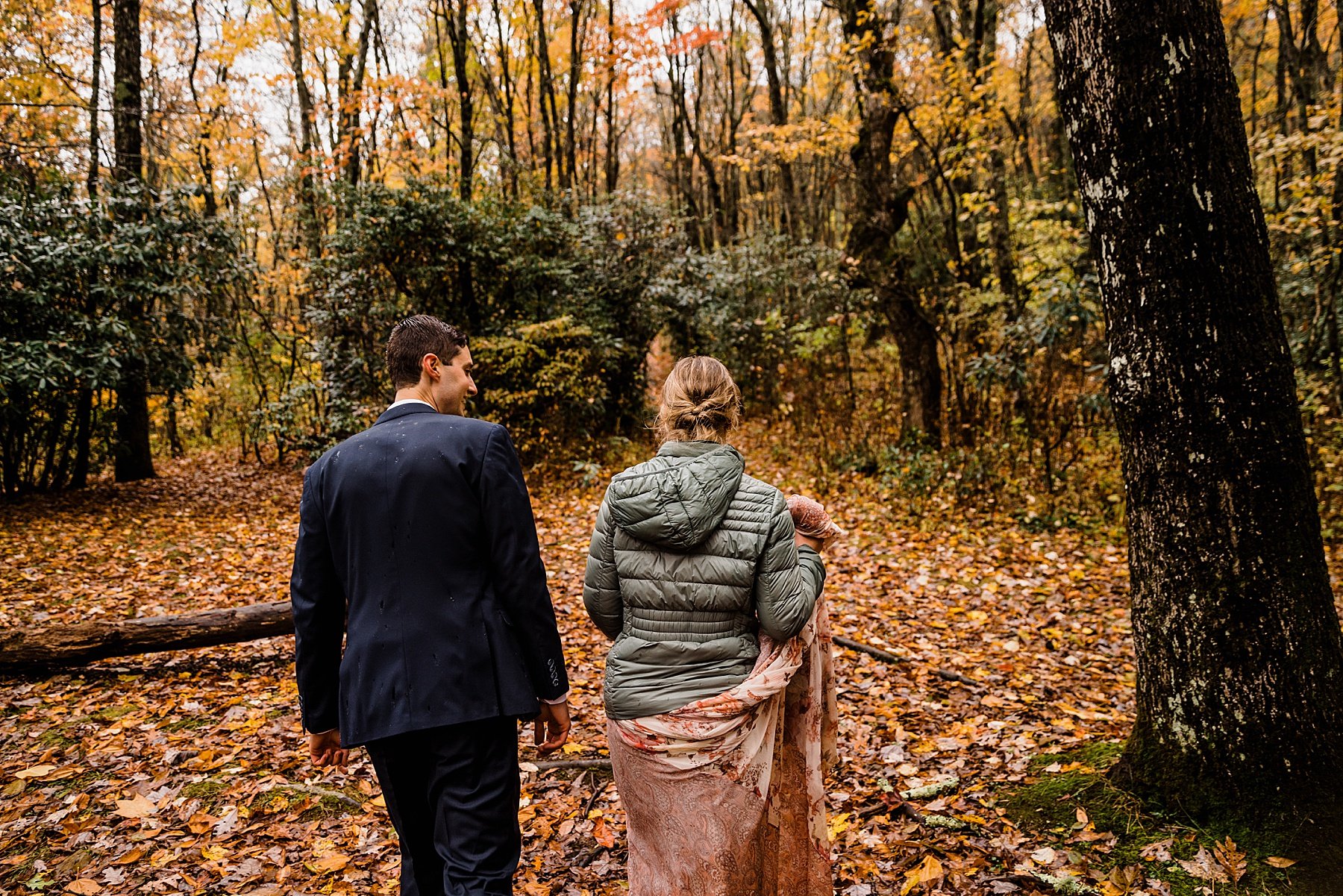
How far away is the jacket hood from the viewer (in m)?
2.35

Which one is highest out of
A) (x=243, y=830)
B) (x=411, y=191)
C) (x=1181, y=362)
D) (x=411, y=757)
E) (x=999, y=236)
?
(x=411, y=191)

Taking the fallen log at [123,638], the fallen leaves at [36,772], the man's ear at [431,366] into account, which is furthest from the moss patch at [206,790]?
the man's ear at [431,366]

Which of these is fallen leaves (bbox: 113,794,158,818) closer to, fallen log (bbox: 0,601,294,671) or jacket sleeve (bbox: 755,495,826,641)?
fallen log (bbox: 0,601,294,671)

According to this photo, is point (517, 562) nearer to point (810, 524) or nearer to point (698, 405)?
point (698, 405)

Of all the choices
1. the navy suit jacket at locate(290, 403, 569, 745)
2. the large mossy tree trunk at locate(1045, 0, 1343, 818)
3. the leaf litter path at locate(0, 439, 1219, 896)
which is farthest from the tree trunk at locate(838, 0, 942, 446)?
the navy suit jacket at locate(290, 403, 569, 745)

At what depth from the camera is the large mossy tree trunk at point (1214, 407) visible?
280 centimetres

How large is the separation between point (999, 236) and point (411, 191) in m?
9.51

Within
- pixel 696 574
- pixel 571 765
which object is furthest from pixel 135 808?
pixel 696 574

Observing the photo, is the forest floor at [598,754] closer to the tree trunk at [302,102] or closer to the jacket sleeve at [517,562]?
the jacket sleeve at [517,562]

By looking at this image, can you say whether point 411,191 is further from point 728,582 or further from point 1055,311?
point 728,582

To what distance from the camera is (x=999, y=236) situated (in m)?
12.3

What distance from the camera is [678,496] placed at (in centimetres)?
235

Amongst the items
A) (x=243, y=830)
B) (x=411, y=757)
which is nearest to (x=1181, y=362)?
(x=411, y=757)

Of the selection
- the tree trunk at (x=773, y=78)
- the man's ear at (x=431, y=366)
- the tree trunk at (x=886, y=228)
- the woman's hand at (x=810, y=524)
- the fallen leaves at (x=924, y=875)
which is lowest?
the fallen leaves at (x=924, y=875)
